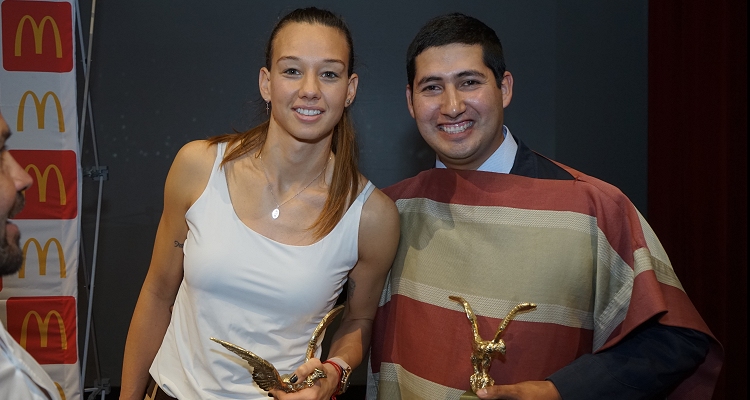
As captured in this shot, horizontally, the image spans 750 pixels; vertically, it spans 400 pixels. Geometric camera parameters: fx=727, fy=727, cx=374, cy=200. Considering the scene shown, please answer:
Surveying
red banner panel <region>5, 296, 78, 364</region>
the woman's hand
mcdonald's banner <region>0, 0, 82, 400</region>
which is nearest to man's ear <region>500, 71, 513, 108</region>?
the woman's hand

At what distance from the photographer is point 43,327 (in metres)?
3.24

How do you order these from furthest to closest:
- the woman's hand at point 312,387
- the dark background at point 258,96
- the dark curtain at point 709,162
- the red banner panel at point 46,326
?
the dark background at point 258,96
the red banner panel at point 46,326
the dark curtain at point 709,162
the woman's hand at point 312,387

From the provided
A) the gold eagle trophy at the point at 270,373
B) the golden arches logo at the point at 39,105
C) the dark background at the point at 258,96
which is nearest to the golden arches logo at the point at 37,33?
the golden arches logo at the point at 39,105

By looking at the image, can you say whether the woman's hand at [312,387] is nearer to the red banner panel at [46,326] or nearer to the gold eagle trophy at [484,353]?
the gold eagle trophy at [484,353]

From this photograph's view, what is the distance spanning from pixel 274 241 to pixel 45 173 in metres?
1.84

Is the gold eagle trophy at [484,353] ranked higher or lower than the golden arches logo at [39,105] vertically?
lower

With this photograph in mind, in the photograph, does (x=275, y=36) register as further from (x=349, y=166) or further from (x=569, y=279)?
(x=569, y=279)

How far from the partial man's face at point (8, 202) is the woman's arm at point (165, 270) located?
0.58 meters

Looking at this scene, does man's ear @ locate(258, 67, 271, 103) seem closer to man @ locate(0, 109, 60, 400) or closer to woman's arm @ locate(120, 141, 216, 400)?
woman's arm @ locate(120, 141, 216, 400)

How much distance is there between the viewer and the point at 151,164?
4.16 metres

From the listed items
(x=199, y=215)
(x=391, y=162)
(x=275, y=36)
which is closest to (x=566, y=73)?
(x=391, y=162)

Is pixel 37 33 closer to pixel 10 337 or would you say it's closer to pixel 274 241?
pixel 274 241

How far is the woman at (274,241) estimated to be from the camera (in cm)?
177

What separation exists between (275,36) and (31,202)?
6.04 ft
